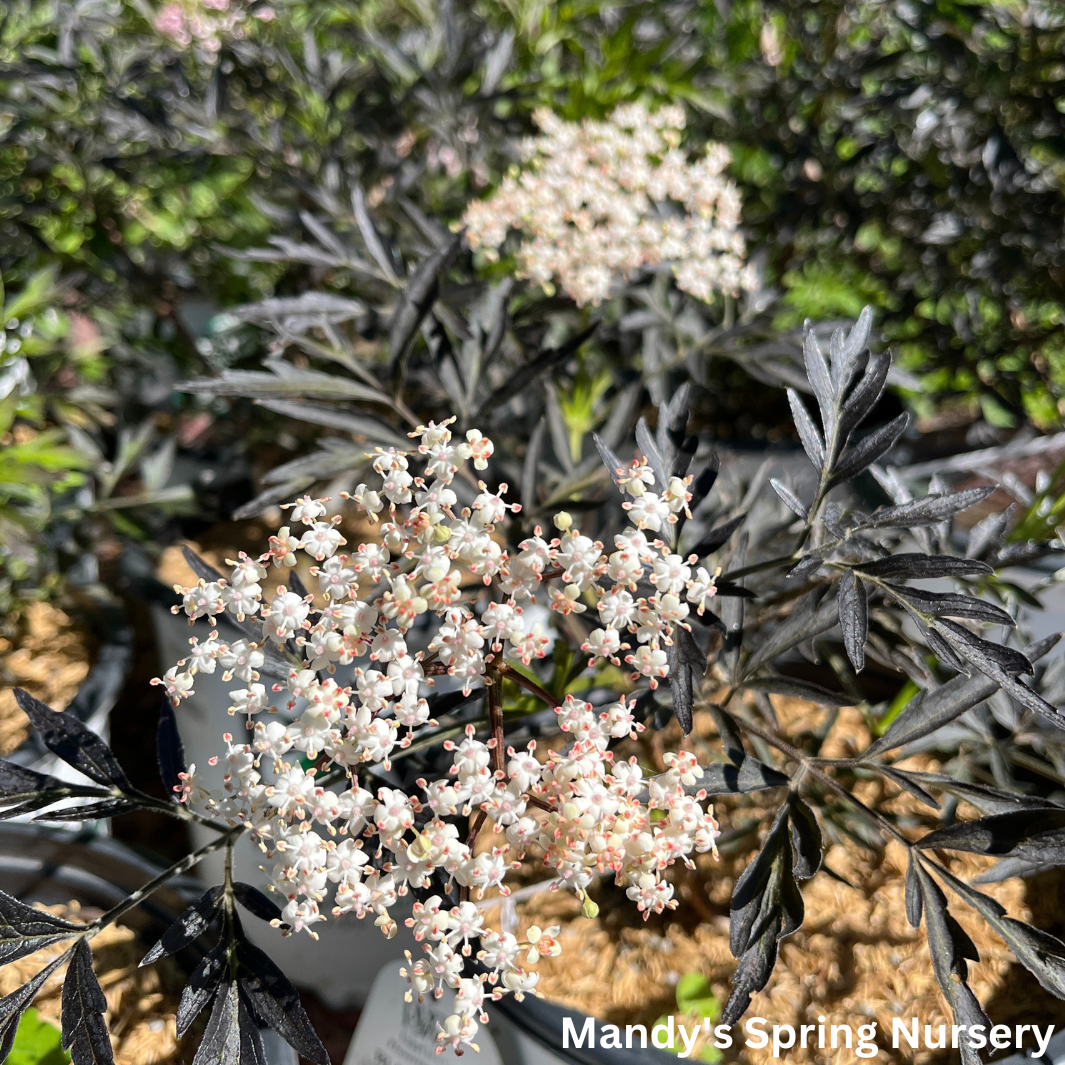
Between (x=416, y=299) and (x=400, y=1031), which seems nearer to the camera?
(x=400, y=1031)

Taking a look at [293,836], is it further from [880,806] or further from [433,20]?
[433,20]

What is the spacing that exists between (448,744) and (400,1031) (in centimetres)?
29

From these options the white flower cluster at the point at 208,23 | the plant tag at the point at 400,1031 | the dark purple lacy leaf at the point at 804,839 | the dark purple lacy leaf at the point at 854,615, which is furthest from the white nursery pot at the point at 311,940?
the white flower cluster at the point at 208,23

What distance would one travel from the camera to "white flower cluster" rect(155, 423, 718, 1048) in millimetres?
440

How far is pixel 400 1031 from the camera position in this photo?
0.60m

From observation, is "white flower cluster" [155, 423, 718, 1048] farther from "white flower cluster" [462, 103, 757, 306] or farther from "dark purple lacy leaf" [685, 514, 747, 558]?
"white flower cluster" [462, 103, 757, 306]

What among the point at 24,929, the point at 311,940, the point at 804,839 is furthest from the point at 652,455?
the point at 311,940

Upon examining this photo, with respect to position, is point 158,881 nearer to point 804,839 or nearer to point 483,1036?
point 483,1036

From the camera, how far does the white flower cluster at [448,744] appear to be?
440 mm

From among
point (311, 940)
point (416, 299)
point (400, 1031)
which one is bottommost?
point (311, 940)

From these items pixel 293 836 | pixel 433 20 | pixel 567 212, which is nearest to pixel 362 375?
pixel 567 212

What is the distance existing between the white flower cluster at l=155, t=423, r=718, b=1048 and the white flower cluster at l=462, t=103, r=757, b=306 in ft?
1.67

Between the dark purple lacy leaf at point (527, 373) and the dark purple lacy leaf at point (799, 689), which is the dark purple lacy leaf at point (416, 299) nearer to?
the dark purple lacy leaf at point (527, 373)

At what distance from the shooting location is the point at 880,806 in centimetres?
83
